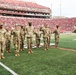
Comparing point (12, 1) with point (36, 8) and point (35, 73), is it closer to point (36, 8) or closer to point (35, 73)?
point (36, 8)

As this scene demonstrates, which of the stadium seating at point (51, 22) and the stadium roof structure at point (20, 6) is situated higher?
the stadium roof structure at point (20, 6)

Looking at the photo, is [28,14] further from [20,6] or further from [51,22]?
[51,22]

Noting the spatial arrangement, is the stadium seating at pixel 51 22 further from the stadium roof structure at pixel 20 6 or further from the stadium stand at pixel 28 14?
the stadium roof structure at pixel 20 6

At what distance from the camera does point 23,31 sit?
15750 mm

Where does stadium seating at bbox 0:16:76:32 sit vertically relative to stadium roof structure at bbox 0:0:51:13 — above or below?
below

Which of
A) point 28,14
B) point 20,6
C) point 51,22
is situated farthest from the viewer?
point 28,14

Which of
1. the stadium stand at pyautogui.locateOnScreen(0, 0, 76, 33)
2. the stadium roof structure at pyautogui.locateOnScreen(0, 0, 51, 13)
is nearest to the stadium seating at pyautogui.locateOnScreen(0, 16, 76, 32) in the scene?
the stadium stand at pyautogui.locateOnScreen(0, 0, 76, 33)

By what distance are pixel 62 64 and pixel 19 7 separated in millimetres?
58115

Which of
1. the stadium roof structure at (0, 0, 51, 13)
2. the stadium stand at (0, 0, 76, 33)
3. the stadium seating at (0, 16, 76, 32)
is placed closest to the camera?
the stadium seating at (0, 16, 76, 32)

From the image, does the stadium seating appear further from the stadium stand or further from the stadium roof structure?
the stadium roof structure

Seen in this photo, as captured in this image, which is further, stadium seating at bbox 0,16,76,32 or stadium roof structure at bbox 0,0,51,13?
stadium roof structure at bbox 0,0,51,13

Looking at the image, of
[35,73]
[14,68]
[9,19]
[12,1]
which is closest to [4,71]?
[14,68]

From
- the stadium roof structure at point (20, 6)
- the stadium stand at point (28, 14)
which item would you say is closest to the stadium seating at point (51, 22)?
the stadium stand at point (28, 14)

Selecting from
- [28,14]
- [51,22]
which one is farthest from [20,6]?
[51,22]
